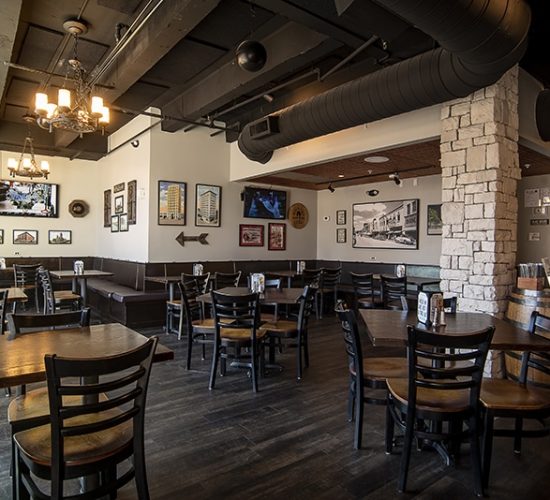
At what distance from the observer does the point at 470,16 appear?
238 cm

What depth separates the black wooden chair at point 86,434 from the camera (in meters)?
1.61

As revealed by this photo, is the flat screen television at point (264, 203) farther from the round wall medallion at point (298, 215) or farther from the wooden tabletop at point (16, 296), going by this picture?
the wooden tabletop at point (16, 296)

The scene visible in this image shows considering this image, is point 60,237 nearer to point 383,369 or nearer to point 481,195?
point 383,369

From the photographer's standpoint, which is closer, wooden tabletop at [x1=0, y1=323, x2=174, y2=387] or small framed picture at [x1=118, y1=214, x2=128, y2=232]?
wooden tabletop at [x1=0, y1=323, x2=174, y2=387]

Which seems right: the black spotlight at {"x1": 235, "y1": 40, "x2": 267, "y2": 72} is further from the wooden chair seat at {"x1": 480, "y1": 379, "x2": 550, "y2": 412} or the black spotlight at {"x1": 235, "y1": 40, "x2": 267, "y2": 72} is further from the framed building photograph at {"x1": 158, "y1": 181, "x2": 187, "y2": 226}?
the framed building photograph at {"x1": 158, "y1": 181, "x2": 187, "y2": 226}

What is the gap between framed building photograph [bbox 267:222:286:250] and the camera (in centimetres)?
912

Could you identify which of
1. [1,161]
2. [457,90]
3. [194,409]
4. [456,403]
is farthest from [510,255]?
[1,161]

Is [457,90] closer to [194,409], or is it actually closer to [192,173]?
[194,409]

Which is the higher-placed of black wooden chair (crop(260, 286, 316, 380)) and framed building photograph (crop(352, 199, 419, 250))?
framed building photograph (crop(352, 199, 419, 250))

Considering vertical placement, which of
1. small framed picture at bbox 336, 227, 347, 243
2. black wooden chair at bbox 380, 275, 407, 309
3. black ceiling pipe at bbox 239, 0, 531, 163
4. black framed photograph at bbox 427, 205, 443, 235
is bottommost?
black wooden chair at bbox 380, 275, 407, 309

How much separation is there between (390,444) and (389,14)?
11.5 feet

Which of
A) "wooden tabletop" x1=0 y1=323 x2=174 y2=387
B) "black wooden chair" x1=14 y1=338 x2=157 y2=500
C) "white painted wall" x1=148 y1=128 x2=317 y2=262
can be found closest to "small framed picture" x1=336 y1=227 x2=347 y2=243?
"white painted wall" x1=148 y1=128 x2=317 y2=262

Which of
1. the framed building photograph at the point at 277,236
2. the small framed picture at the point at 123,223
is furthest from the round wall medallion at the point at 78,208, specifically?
the framed building photograph at the point at 277,236

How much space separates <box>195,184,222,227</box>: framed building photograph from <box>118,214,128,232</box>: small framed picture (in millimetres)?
1487
